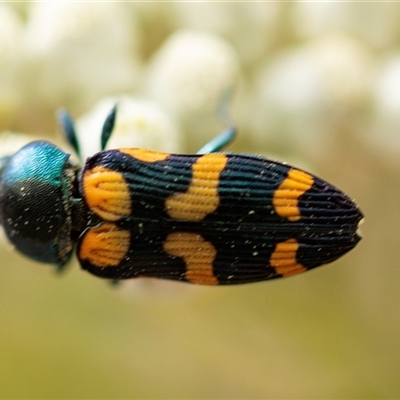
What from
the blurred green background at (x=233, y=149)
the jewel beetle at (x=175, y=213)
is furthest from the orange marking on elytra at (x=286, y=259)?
the blurred green background at (x=233, y=149)

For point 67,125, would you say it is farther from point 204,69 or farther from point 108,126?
point 204,69

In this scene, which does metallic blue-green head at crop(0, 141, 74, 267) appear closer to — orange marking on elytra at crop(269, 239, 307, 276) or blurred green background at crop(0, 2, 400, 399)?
blurred green background at crop(0, 2, 400, 399)

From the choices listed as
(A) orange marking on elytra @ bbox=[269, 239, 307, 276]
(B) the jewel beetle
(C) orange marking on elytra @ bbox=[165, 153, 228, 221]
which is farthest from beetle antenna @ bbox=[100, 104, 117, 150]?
(A) orange marking on elytra @ bbox=[269, 239, 307, 276]

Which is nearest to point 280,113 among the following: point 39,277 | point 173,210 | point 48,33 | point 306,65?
point 306,65

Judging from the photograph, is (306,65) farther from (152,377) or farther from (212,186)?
(152,377)

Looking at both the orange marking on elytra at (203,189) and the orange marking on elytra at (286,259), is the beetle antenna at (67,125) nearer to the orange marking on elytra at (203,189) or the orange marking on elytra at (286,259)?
the orange marking on elytra at (203,189)

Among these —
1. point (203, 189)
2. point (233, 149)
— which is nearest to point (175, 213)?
point (203, 189)
